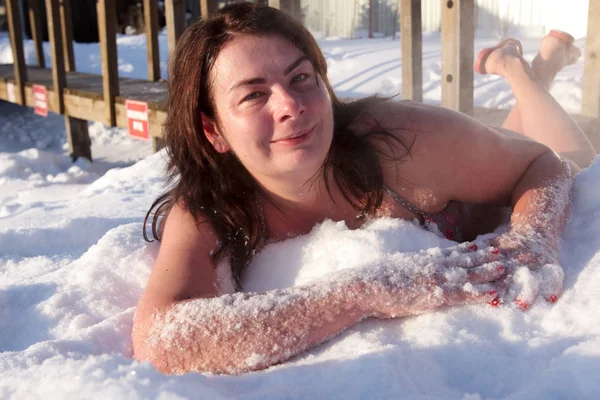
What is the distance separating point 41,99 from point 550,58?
5.81 metres

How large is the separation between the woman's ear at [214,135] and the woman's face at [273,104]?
100mm

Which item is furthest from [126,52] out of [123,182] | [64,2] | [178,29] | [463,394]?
[463,394]

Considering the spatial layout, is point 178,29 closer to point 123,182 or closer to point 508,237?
point 123,182

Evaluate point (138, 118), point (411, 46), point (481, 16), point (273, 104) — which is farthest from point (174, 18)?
point (481, 16)

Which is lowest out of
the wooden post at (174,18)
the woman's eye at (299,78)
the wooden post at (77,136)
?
the wooden post at (77,136)

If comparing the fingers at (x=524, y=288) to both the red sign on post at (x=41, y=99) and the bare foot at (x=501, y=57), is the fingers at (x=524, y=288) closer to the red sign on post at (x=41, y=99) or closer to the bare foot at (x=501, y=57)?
the bare foot at (x=501, y=57)

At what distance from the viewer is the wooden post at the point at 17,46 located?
7.45 m

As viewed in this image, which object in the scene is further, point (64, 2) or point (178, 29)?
point (64, 2)

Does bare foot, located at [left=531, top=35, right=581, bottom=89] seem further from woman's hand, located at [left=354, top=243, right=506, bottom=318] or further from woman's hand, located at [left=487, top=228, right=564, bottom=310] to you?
woman's hand, located at [left=354, top=243, right=506, bottom=318]

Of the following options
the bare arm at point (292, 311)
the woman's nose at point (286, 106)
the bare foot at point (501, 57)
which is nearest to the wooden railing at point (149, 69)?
the bare foot at point (501, 57)

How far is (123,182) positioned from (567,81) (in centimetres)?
358

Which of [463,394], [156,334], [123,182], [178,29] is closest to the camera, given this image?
[463,394]

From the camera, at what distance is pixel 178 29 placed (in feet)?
16.5

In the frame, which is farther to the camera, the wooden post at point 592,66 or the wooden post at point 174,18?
the wooden post at point 174,18
